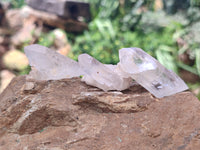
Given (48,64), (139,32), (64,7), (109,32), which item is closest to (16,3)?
(64,7)

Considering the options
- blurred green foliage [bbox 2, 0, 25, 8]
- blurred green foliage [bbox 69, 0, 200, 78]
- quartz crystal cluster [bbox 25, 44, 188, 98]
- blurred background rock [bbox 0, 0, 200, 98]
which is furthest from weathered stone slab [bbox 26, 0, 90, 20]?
quartz crystal cluster [bbox 25, 44, 188, 98]

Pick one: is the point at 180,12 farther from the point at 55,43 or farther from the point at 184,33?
the point at 55,43

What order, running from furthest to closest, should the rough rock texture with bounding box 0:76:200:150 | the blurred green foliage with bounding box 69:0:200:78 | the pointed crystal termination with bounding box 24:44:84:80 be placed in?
the blurred green foliage with bounding box 69:0:200:78
the pointed crystal termination with bounding box 24:44:84:80
the rough rock texture with bounding box 0:76:200:150

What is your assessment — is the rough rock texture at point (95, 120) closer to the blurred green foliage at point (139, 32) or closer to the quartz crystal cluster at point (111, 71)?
the quartz crystal cluster at point (111, 71)

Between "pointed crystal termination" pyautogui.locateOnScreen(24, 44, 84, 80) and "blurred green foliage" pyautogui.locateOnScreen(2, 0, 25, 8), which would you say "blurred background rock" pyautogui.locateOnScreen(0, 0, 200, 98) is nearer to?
"blurred green foliage" pyautogui.locateOnScreen(2, 0, 25, 8)

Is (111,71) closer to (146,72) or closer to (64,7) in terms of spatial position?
(146,72)

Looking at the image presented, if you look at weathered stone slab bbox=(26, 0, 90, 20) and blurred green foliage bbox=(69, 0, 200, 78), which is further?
weathered stone slab bbox=(26, 0, 90, 20)
